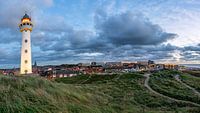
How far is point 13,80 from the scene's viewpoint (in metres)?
9.57

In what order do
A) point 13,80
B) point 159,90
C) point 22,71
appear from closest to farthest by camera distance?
point 13,80, point 159,90, point 22,71

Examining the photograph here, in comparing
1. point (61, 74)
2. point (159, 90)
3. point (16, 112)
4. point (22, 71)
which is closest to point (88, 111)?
point (16, 112)

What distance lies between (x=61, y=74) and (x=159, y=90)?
4270 centimetres

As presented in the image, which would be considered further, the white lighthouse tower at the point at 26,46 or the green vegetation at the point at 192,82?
the white lighthouse tower at the point at 26,46

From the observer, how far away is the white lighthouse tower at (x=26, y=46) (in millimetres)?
34812

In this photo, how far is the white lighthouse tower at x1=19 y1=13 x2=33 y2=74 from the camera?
1371 inches

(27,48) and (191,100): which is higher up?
(27,48)

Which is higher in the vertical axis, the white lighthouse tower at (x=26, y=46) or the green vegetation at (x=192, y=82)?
the white lighthouse tower at (x=26, y=46)

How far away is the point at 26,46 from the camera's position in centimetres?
3534

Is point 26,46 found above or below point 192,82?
above

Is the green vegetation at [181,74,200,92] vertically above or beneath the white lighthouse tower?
beneath

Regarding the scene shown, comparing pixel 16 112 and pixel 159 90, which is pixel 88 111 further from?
pixel 159 90

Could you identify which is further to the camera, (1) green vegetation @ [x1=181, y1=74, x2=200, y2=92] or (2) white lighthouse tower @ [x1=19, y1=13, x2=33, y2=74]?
(2) white lighthouse tower @ [x1=19, y1=13, x2=33, y2=74]

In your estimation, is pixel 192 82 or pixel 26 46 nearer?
pixel 192 82
